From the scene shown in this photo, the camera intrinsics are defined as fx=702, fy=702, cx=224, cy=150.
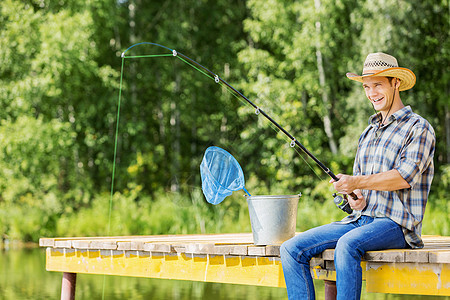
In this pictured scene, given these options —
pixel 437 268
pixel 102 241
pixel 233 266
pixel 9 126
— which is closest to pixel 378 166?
pixel 437 268

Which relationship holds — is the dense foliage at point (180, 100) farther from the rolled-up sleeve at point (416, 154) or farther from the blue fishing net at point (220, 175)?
the rolled-up sleeve at point (416, 154)

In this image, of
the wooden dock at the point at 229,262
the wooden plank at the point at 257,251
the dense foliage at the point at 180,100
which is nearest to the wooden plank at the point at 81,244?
Result: the wooden dock at the point at 229,262

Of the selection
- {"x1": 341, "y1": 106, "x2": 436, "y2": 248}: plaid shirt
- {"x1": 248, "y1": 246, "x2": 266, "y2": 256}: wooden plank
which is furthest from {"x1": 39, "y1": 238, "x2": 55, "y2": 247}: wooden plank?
{"x1": 341, "y1": 106, "x2": 436, "y2": 248}: plaid shirt

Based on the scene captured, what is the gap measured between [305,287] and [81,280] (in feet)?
20.4

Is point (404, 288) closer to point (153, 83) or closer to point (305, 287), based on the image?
point (305, 287)

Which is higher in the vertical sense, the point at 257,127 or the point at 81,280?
the point at 257,127

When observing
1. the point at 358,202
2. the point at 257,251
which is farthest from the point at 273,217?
the point at 358,202

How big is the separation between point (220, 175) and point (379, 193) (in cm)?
89

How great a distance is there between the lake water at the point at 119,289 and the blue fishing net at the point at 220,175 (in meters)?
3.57

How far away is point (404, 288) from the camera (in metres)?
3.12

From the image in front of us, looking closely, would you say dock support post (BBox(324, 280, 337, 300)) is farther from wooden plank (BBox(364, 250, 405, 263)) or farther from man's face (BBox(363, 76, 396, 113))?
man's face (BBox(363, 76, 396, 113))

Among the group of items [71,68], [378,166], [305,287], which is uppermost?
[71,68]

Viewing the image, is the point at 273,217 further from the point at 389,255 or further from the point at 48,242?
the point at 48,242

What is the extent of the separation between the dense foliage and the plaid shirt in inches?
304
